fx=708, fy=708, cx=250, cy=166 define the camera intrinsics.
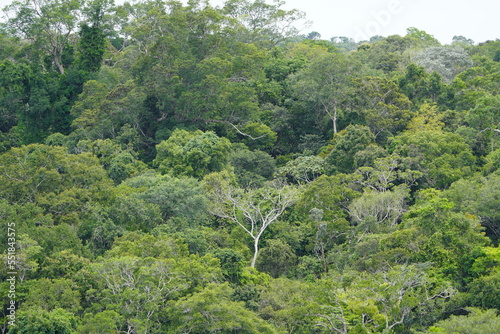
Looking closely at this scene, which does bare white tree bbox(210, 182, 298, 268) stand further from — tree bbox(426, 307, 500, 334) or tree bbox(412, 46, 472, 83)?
tree bbox(412, 46, 472, 83)

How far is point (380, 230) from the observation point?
911 inches

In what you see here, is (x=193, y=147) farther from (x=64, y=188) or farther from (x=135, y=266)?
(x=135, y=266)

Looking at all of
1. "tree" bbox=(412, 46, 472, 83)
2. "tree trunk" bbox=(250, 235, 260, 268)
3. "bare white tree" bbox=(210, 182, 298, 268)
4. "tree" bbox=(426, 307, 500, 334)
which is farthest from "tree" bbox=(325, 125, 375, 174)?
"tree" bbox=(426, 307, 500, 334)

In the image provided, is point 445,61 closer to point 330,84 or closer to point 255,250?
point 330,84

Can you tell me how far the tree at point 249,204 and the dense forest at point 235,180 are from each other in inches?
3.2

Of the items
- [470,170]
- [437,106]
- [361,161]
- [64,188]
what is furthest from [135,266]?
[437,106]

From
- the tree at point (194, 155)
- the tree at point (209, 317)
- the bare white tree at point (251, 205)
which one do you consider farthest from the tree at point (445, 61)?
the tree at point (209, 317)

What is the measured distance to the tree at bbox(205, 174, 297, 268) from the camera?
2483 centimetres

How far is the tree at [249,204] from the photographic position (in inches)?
977

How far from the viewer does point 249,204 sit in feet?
82.4

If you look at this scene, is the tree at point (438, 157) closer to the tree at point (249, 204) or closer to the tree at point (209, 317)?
the tree at point (249, 204)

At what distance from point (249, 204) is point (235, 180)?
2141 mm

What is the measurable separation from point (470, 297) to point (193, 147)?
42.1 ft

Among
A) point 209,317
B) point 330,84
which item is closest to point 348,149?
point 330,84
